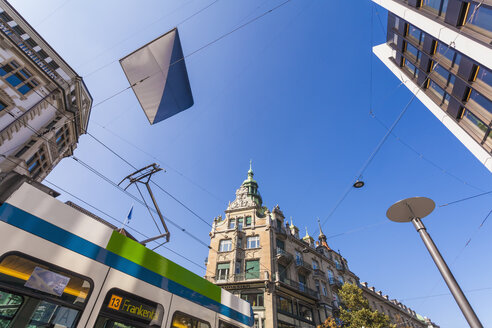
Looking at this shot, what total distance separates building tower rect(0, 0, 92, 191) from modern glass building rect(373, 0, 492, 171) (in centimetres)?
2044

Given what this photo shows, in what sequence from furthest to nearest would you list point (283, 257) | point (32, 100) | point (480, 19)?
point (283, 257) < point (32, 100) < point (480, 19)

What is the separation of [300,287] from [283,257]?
4.09 meters

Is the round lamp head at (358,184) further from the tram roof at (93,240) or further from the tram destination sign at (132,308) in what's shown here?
the tram destination sign at (132,308)

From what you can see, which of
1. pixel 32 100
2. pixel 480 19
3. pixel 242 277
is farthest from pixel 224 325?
pixel 32 100

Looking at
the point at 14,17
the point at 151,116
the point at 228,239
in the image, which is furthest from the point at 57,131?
the point at 228,239

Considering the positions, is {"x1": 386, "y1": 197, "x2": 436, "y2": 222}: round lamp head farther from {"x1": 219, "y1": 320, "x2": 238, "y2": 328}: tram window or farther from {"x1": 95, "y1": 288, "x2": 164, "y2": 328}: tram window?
{"x1": 95, "y1": 288, "x2": 164, "y2": 328}: tram window

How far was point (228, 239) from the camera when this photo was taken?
89.1ft

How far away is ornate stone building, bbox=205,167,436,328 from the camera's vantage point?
2220 centimetres

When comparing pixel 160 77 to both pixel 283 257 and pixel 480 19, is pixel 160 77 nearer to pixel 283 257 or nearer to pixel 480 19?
pixel 480 19

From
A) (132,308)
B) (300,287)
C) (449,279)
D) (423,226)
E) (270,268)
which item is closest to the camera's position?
(132,308)

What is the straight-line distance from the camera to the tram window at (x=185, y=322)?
4.99m

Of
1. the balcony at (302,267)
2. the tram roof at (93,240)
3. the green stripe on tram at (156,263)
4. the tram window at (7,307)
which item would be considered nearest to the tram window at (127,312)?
the tram roof at (93,240)

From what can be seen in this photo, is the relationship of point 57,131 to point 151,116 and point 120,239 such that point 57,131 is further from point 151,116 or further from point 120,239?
point 120,239

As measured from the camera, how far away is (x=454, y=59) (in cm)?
1036
